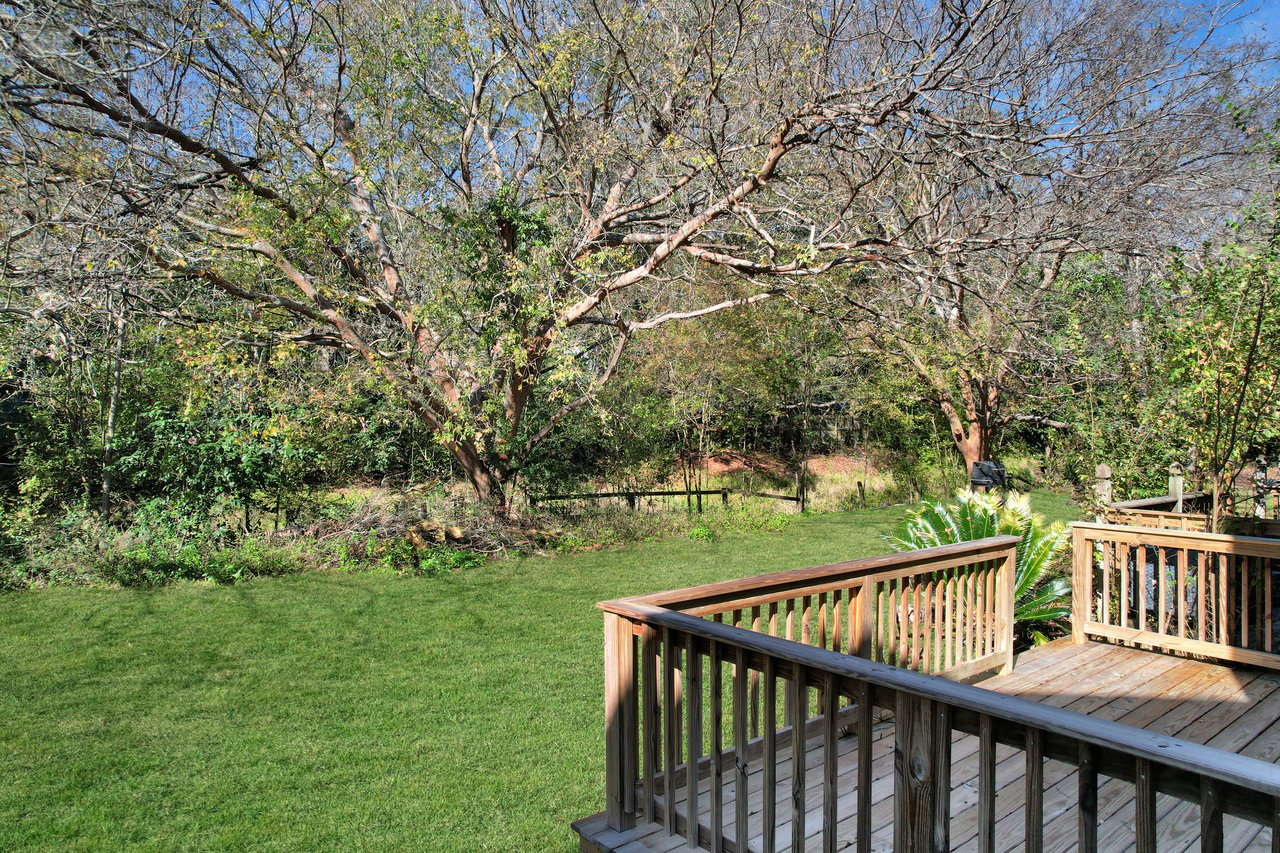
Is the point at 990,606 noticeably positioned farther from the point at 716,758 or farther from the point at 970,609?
the point at 716,758

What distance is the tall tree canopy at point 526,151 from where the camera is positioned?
7172 mm

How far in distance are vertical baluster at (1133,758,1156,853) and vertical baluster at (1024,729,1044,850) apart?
0.19 meters

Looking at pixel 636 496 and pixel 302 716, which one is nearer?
pixel 302 716

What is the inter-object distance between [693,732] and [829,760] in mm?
529

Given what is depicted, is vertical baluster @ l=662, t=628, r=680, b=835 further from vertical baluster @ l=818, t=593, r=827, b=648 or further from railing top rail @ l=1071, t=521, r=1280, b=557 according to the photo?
railing top rail @ l=1071, t=521, r=1280, b=557

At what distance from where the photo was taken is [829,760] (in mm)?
2227

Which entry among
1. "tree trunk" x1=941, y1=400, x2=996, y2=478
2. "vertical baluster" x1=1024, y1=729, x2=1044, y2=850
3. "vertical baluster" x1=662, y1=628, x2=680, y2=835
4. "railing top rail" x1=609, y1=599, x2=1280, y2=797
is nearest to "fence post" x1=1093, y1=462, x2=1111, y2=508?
"vertical baluster" x1=662, y1=628, x2=680, y2=835

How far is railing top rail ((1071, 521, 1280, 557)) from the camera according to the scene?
15.2 ft

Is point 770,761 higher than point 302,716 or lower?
higher

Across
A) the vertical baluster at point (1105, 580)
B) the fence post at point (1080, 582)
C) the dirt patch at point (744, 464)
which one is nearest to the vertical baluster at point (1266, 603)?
the vertical baluster at point (1105, 580)

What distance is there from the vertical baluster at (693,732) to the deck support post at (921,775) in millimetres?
729

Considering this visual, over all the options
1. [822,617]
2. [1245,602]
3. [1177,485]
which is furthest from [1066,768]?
[1177,485]

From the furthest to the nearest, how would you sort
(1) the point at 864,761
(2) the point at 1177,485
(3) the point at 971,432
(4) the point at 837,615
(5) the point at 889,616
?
(3) the point at 971,432, (2) the point at 1177,485, (5) the point at 889,616, (4) the point at 837,615, (1) the point at 864,761

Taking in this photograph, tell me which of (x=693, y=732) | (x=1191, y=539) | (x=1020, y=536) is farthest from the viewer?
(x=1020, y=536)
